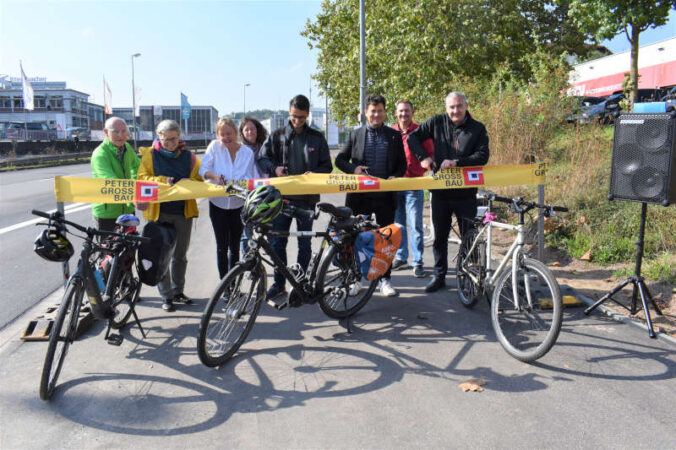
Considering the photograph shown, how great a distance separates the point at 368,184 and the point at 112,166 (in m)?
2.69

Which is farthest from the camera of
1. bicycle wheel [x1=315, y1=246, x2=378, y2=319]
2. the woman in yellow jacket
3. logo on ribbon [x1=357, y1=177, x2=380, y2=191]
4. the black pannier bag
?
logo on ribbon [x1=357, y1=177, x2=380, y2=191]

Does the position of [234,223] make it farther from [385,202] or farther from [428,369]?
[428,369]

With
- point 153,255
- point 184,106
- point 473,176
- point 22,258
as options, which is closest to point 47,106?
point 184,106

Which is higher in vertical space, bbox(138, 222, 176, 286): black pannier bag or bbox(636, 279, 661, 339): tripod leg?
bbox(138, 222, 176, 286): black pannier bag

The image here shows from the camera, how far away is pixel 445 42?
16.5 m

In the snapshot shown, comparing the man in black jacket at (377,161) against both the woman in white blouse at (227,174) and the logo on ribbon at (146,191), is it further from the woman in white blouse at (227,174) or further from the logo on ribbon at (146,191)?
the logo on ribbon at (146,191)

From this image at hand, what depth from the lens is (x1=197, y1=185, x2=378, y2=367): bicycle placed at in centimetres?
384

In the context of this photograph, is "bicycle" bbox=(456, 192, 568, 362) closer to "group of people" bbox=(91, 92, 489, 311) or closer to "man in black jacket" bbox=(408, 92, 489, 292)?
"man in black jacket" bbox=(408, 92, 489, 292)

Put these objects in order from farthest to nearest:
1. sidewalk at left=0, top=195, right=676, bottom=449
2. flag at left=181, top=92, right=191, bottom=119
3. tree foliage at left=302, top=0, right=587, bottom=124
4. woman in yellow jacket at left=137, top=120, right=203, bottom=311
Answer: flag at left=181, top=92, right=191, bottom=119 → tree foliage at left=302, top=0, right=587, bottom=124 → woman in yellow jacket at left=137, top=120, right=203, bottom=311 → sidewalk at left=0, top=195, right=676, bottom=449

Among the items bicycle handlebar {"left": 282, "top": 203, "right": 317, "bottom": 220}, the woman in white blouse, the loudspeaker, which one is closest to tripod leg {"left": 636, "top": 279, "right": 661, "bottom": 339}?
the loudspeaker

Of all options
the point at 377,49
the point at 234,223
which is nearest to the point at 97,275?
the point at 234,223

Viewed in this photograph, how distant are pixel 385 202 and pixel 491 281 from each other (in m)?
1.64

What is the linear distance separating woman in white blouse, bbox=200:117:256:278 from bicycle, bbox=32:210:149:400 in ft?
3.08

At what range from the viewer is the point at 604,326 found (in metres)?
4.66
